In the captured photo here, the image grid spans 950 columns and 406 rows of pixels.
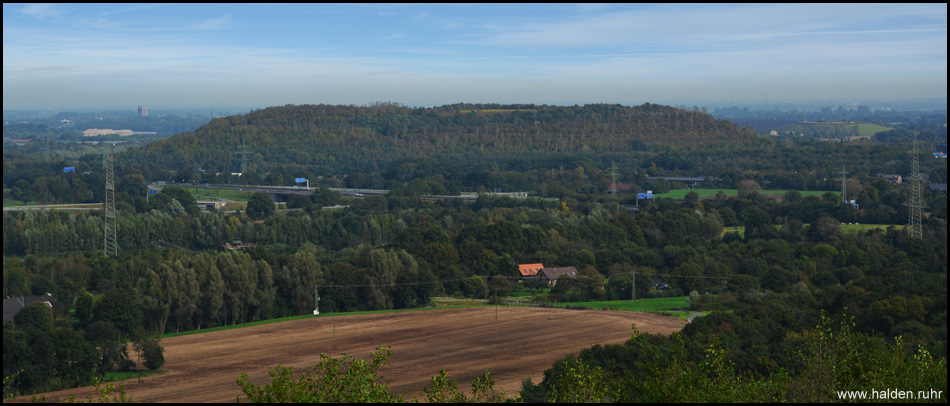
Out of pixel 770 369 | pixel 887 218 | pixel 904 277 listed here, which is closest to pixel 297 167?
pixel 887 218

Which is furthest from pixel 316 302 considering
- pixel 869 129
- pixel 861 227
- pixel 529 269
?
pixel 869 129

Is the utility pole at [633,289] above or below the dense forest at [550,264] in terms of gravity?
below

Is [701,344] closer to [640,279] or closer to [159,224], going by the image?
[640,279]

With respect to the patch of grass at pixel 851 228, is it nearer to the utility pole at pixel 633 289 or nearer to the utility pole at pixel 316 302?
the utility pole at pixel 633 289

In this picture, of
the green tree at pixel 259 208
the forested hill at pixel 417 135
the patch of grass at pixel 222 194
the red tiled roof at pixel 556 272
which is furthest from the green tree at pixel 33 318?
the forested hill at pixel 417 135

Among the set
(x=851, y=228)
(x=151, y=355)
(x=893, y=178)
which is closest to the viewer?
(x=151, y=355)

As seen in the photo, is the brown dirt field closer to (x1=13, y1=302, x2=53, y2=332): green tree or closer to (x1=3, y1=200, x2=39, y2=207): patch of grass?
(x1=13, y1=302, x2=53, y2=332): green tree

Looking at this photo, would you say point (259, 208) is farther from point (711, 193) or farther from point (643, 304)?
point (711, 193)
